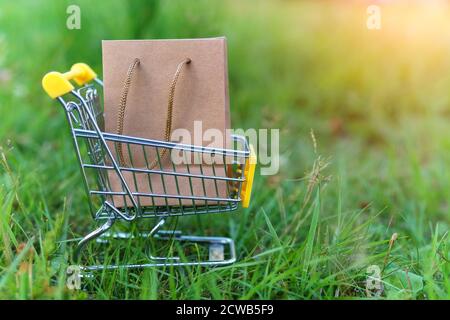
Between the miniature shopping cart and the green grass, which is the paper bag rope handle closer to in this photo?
the miniature shopping cart

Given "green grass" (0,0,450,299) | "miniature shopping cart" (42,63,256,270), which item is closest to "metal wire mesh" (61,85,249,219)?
"miniature shopping cart" (42,63,256,270)

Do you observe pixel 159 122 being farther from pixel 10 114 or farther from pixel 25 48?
pixel 25 48

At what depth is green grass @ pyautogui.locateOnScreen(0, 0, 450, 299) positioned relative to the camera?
6.70 feet

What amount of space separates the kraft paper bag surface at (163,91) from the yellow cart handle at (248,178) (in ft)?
0.34

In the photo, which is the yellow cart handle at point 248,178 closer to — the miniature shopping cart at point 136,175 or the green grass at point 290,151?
the miniature shopping cart at point 136,175

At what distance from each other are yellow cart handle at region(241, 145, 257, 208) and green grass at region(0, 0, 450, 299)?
15cm

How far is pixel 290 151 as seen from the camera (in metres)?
3.52

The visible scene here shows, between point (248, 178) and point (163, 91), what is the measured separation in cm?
42

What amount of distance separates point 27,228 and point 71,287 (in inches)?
22.2

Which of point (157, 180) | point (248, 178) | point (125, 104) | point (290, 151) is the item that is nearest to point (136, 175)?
point (157, 180)

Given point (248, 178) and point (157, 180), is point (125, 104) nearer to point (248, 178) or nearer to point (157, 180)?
point (157, 180)

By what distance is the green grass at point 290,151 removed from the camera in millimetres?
2041

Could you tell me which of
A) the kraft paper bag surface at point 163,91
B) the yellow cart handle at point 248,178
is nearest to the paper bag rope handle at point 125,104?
the kraft paper bag surface at point 163,91
